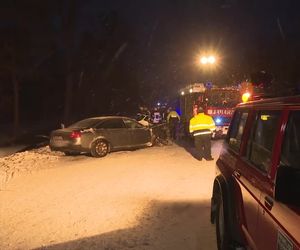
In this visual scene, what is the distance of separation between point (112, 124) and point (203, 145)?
3907mm

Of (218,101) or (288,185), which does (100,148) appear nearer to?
(218,101)

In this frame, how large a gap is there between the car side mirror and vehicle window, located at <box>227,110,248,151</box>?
2376 mm

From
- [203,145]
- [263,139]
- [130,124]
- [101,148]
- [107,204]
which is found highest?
[263,139]

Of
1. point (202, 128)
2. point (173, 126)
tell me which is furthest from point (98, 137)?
point (173, 126)

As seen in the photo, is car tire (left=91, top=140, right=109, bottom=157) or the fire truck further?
the fire truck

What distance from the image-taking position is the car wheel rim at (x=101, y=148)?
1421 centimetres

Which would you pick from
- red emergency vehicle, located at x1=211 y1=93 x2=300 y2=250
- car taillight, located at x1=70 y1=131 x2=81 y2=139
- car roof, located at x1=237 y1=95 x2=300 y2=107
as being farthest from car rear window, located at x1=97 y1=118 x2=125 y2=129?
car roof, located at x1=237 y1=95 x2=300 y2=107

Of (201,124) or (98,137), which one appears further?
(98,137)

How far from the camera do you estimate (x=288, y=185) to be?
234 cm

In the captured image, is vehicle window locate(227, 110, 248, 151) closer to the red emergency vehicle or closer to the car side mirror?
the red emergency vehicle

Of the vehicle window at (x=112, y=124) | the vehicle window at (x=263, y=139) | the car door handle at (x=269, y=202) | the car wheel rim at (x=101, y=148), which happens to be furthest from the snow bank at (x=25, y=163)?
the car door handle at (x=269, y=202)

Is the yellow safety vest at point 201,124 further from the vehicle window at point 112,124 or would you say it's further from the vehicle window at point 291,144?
the vehicle window at point 291,144

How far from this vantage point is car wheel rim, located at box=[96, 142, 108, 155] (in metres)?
14.2

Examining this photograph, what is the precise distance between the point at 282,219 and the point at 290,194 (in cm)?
48
